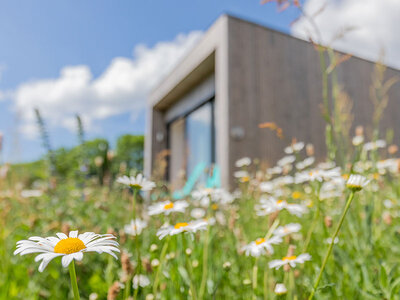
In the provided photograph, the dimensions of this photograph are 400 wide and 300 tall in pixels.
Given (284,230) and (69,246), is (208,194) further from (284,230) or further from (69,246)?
(69,246)

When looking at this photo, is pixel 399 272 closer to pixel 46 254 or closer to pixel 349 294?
pixel 349 294

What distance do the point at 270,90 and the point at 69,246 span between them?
554 centimetres

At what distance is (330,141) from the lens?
93 centimetres

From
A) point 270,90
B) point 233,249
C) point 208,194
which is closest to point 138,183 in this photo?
point 208,194

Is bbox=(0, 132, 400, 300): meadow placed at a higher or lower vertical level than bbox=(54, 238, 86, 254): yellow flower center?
lower

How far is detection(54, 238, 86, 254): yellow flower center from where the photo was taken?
0.38m

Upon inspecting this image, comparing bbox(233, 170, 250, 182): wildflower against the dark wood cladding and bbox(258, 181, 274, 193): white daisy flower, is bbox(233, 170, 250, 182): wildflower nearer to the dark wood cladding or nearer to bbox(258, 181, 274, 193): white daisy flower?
bbox(258, 181, 274, 193): white daisy flower

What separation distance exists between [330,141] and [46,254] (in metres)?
0.79

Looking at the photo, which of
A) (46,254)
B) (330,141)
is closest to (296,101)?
(330,141)

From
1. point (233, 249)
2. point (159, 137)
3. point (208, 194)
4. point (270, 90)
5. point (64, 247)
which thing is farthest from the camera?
point (159, 137)

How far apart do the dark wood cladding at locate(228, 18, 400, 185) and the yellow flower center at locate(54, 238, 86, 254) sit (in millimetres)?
4625

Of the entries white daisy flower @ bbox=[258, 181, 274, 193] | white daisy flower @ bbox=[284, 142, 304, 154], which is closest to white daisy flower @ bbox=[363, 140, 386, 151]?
white daisy flower @ bbox=[284, 142, 304, 154]

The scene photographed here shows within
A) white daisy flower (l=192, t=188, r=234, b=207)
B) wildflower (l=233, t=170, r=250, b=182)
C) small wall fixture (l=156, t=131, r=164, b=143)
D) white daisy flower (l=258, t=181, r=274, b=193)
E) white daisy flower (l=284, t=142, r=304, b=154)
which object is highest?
small wall fixture (l=156, t=131, r=164, b=143)

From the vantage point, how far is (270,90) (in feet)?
18.5
